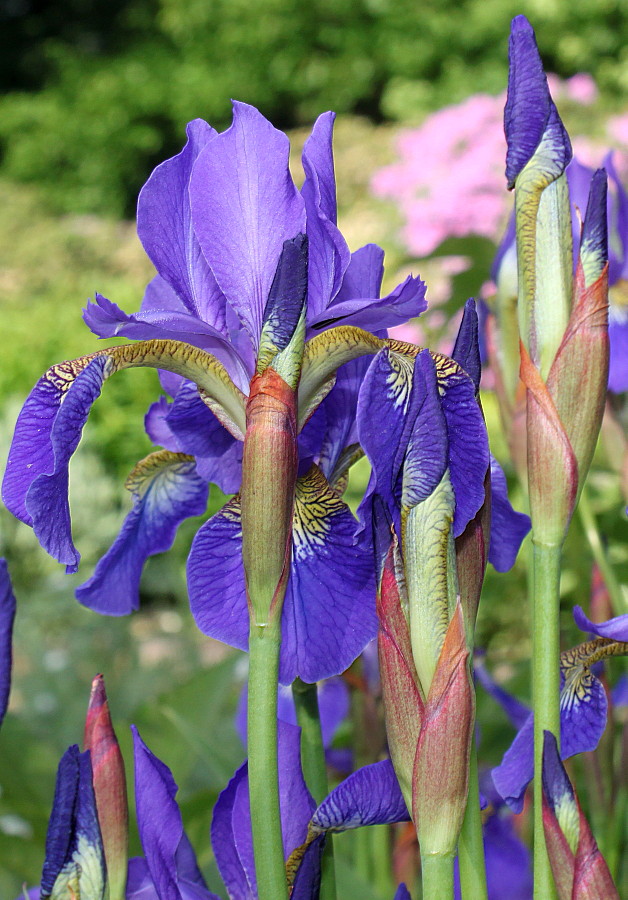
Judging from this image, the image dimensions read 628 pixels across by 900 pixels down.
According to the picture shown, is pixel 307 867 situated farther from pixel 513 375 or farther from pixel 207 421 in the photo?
pixel 513 375

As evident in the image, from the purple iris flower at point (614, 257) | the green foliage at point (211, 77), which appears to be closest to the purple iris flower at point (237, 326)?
the purple iris flower at point (614, 257)

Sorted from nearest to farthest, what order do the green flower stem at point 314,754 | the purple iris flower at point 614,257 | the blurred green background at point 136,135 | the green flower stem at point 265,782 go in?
the green flower stem at point 265,782, the green flower stem at point 314,754, the purple iris flower at point 614,257, the blurred green background at point 136,135

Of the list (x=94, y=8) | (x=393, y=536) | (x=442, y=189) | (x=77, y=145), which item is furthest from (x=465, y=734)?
(x=94, y=8)

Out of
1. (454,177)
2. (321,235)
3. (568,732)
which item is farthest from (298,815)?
(454,177)

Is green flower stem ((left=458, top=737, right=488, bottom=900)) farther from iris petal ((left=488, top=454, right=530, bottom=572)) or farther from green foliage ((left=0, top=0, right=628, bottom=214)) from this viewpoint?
green foliage ((left=0, top=0, right=628, bottom=214))

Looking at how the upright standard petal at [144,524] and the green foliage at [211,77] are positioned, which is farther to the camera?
the green foliage at [211,77]

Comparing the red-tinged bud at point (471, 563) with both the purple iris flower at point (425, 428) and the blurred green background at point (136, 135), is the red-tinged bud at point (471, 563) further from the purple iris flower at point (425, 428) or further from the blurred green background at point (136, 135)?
the blurred green background at point (136, 135)

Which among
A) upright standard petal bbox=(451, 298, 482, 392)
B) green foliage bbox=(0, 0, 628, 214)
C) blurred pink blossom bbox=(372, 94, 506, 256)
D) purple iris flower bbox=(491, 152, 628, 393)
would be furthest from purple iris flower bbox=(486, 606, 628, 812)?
green foliage bbox=(0, 0, 628, 214)
